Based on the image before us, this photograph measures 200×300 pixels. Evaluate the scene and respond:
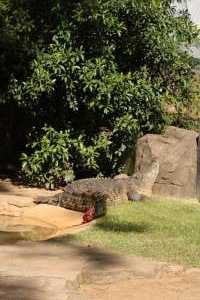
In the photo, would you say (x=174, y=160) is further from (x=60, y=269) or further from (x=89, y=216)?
(x=60, y=269)

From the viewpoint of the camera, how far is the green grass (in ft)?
18.1

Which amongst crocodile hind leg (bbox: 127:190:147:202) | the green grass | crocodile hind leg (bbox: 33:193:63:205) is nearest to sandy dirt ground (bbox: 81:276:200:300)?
the green grass

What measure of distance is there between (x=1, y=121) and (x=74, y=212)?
3.42 meters

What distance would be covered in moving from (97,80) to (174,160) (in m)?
1.78

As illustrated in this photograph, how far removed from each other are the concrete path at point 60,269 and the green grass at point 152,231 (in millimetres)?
278

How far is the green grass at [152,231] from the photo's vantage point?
18.1 ft

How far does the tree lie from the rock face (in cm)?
47

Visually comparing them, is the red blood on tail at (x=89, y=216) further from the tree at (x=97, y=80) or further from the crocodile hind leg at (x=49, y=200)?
the tree at (x=97, y=80)

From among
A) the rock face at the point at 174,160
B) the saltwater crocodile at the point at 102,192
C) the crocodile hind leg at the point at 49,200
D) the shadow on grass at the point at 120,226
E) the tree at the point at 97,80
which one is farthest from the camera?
the tree at the point at 97,80

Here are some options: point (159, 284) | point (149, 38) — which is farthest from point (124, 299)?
point (149, 38)

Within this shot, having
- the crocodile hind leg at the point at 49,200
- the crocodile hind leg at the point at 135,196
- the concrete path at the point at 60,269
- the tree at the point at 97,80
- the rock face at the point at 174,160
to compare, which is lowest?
the concrete path at the point at 60,269

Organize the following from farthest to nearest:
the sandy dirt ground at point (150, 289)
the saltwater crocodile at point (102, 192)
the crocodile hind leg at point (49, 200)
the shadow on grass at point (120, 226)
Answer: the crocodile hind leg at point (49, 200)
the saltwater crocodile at point (102, 192)
the shadow on grass at point (120, 226)
the sandy dirt ground at point (150, 289)

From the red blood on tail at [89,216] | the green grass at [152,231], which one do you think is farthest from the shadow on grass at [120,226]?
the red blood on tail at [89,216]

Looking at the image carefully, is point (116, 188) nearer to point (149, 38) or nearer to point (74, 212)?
point (74, 212)
